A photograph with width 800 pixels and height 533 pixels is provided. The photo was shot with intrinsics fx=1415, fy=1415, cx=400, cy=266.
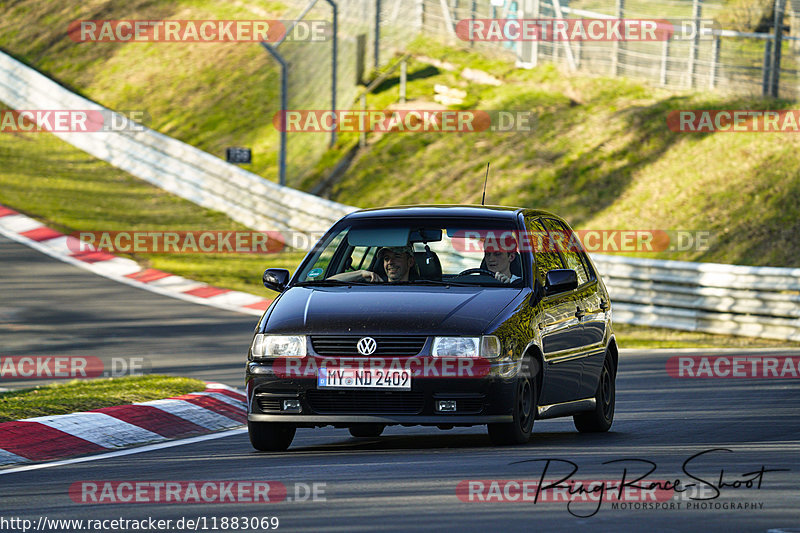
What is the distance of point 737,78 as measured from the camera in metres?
28.2

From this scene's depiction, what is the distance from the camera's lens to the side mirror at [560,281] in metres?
9.30

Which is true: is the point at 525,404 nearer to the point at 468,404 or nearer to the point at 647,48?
the point at 468,404

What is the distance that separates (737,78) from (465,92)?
7.14 m

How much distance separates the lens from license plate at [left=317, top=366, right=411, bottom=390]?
838cm

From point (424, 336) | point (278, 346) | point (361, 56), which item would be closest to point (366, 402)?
point (424, 336)

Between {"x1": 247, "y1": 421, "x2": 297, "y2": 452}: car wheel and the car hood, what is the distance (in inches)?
25.1

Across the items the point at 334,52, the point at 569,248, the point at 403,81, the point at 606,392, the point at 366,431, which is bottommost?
the point at 366,431

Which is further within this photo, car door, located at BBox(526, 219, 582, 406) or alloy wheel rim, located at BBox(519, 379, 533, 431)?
car door, located at BBox(526, 219, 582, 406)

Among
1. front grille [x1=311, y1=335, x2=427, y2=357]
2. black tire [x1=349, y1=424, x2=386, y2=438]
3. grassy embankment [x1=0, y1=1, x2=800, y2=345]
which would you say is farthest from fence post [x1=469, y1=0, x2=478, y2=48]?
front grille [x1=311, y1=335, x2=427, y2=357]

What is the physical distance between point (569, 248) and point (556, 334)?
4.35 ft

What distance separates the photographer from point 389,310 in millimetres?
8609

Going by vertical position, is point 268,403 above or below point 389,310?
below

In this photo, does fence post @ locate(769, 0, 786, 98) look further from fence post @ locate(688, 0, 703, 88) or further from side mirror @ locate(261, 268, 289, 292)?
side mirror @ locate(261, 268, 289, 292)

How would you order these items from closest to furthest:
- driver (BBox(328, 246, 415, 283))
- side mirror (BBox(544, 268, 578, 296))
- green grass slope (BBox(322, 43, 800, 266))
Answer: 1. side mirror (BBox(544, 268, 578, 296))
2. driver (BBox(328, 246, 415, 283))
3. green grass slope (BBox(322, 43, 800, 266))
